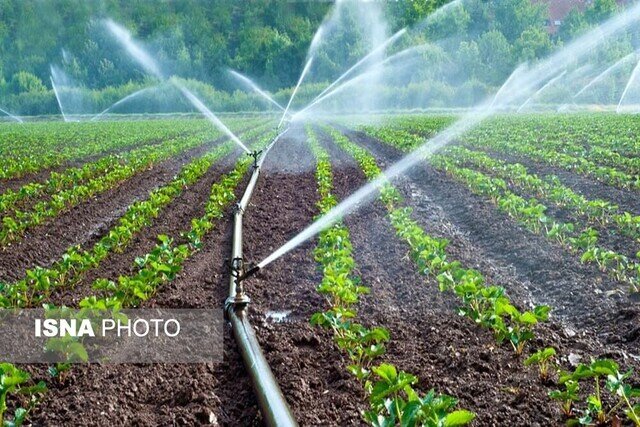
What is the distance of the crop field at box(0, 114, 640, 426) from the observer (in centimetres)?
351

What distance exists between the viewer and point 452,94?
176ft

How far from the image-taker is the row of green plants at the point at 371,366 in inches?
105

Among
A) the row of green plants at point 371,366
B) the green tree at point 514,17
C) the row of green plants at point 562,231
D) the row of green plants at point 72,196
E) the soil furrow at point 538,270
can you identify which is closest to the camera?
the row of green plants at point 371,366

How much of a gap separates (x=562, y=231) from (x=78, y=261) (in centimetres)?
471

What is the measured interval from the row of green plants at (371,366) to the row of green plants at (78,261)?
2.02 meters

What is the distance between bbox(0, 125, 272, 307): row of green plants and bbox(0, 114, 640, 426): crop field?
3cm

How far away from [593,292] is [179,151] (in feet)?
51.7

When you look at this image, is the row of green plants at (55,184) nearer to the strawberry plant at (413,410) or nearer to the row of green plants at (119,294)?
the row of green plants at (119,294)

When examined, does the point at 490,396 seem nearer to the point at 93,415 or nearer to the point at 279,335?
the point at 279,335

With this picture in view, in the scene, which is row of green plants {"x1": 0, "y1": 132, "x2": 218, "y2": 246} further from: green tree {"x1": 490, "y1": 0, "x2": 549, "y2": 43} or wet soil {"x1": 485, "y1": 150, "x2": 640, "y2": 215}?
green tree {"x1": 490, "y1": 0, "x2": 549, "y2": 43}

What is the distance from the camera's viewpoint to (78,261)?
599 cm

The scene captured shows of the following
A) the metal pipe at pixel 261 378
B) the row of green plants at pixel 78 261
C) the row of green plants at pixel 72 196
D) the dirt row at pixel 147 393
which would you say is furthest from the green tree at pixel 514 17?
the dirt row at pixel 147 393

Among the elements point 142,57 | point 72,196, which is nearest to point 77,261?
point 72,196

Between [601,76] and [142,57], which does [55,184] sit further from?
[142,57]
